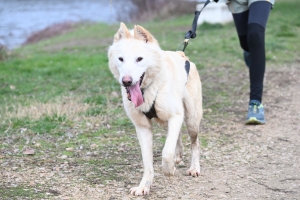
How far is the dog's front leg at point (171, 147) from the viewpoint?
3818mm

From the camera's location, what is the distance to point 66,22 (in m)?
24.4

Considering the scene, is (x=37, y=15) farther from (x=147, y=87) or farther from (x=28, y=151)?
(x=147, y=87)

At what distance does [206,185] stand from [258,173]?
53cm

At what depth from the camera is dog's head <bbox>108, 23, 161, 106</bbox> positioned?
12.3 feet

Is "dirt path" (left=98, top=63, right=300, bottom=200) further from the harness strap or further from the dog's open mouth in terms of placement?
the dog's open mouth

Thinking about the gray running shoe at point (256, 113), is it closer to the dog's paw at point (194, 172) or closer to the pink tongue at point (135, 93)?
the dog's paw at point (194, 172)

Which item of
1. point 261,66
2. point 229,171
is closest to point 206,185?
point 229,171

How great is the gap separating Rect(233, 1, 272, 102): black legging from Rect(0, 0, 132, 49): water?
475 inches

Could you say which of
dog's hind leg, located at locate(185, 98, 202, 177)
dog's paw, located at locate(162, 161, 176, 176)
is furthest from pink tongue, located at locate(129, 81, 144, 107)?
dog's hind leg, located at locate(185, 98, 202, 177)

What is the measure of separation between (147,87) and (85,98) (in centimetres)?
337

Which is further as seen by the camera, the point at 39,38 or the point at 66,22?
the point at 66,22

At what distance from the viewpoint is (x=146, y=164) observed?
13.1ft

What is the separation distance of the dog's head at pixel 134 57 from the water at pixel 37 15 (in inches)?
534

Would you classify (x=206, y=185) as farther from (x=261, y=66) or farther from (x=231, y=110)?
(x=231, y=110)
